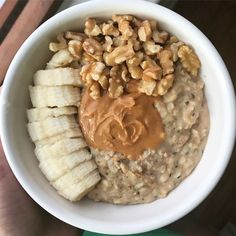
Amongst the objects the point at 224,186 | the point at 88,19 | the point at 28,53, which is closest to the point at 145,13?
the point at 88,19

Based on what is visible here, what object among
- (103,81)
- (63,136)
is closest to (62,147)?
(63,136)

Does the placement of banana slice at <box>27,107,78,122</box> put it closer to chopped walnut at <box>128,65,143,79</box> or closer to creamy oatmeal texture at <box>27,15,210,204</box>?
creamy oatmeal texture at <box>27,15,210,204</box>

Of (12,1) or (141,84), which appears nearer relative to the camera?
(141,84)

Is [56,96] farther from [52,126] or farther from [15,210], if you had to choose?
[15,210]

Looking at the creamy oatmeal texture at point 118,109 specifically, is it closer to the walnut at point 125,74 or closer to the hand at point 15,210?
the walnut at point 125,74

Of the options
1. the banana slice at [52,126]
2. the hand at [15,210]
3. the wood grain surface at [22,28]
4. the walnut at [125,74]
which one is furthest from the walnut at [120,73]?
the hand at [15,210]

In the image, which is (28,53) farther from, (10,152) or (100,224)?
(100,224)
